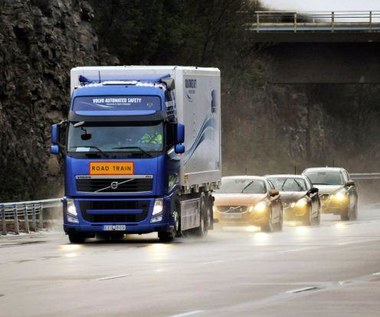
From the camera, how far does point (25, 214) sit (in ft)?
143

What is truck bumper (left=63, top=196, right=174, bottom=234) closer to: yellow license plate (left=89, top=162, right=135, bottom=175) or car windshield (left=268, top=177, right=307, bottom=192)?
yellow license plate (left=89, top=162, right=135, bottom=175)

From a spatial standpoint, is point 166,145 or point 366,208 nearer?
point 166,145

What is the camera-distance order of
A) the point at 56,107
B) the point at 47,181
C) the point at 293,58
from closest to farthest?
the point at 47,181 → the point at 56,107 → the point at 293,58

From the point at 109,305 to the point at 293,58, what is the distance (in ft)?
225

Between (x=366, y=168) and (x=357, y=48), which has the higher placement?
(x=357, y=48)

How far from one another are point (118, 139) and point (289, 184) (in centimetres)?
1679

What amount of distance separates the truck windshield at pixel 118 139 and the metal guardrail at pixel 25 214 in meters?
7.99

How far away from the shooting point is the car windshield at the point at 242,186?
1722 inches

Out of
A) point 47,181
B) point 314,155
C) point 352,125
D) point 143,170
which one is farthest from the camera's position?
point 352,125

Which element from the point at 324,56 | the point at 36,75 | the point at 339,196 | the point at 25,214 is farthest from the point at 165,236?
the point at 324,56

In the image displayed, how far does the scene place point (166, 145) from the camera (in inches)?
1369

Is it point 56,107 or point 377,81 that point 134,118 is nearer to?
point 56,107

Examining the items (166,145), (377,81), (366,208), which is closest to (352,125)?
(377,81)

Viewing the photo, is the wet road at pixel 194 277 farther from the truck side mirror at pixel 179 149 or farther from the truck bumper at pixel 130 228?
the truck side mirror at pixel 179 149
